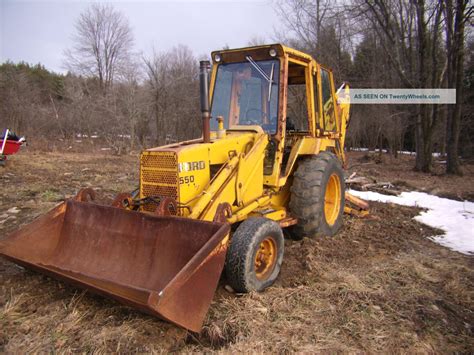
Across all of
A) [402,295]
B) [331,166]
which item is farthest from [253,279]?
[331,166]

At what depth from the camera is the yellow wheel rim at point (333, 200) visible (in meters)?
5.84

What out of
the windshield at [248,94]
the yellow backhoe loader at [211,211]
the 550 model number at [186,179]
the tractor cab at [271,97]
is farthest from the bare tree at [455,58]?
the 550 model number at [186,179]

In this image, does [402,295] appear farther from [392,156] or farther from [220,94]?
[392,156]

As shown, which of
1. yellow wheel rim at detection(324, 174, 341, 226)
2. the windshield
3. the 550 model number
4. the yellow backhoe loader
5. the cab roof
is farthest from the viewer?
yellow wheel rim at detection(324, 174, 341, 226)

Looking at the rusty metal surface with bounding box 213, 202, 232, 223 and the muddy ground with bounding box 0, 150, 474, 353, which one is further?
the rusty metal surface with bounding box 213, 202, 232, 223

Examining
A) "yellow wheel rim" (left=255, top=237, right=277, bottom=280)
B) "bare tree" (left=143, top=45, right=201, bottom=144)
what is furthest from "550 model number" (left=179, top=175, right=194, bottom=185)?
"bare tree" (left=143, top=45, right=201, bottom=144)

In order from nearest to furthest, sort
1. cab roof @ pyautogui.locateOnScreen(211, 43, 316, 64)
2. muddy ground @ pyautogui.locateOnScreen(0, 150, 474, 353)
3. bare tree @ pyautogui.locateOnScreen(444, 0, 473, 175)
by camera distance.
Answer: muddy ground @ pyautogui.locateOnScreen(0, 150, 474, 353) → cab roof @ pyautogui.locateOnScreen(211, 43, 316, 64) → bare tree @ pyautogui.locateOnScreen(444, 0, 473, 175)

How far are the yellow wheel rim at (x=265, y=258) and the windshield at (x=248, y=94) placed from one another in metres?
1.60

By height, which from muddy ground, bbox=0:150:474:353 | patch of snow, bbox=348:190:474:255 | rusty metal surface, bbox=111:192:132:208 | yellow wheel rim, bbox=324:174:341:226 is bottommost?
muddy ground, bbox=0:150:474:353

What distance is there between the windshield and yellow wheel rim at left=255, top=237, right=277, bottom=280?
5.26 feet

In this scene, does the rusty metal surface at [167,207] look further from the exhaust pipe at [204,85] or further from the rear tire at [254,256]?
the exhaust pipe at [204,85]

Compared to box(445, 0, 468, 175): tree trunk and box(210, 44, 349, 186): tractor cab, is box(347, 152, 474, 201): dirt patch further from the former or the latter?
box(210, 44, 349, 186): tractor cab

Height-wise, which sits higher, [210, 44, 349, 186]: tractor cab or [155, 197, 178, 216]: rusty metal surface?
[210, 44, 349, 186]: tractor cab

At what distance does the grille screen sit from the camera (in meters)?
3.90
